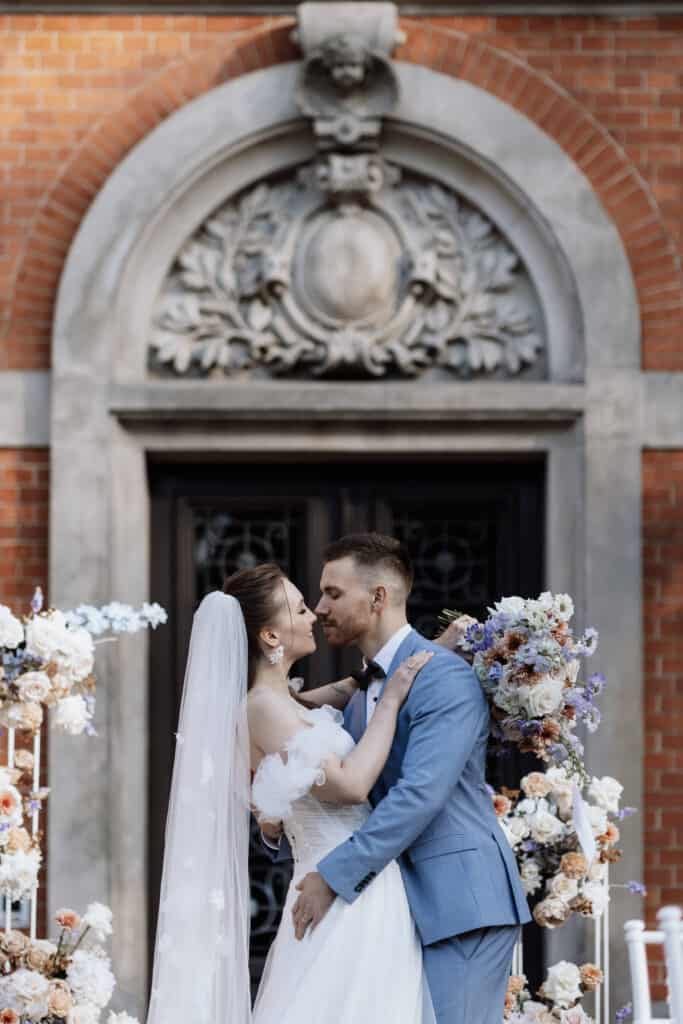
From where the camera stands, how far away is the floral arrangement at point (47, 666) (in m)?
5.61

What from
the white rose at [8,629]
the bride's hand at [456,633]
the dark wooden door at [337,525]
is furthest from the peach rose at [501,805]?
the dark wooden door at [337,525]

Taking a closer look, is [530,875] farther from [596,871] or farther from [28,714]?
[28,714]

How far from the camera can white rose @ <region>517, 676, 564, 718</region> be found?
4922mm

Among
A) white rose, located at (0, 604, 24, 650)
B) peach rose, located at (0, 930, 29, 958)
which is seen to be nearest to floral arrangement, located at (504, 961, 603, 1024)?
peach rose, located at (0, 930, 29, 958)

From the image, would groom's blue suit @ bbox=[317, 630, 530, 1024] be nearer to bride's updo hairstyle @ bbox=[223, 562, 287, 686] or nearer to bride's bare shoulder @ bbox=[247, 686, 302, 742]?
bride's bare shoulder @ bbox=[247, 686, 302, 742]

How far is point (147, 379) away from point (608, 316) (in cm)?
197

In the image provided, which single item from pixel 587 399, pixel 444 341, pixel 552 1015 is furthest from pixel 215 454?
pixel 552 1015

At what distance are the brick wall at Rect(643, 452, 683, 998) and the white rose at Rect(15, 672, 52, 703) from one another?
2957 mm

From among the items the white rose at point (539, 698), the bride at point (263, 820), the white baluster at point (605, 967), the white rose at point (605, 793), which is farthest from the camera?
the white baluster at point (605, 967)

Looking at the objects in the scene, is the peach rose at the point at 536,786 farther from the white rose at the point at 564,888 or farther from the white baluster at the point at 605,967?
the white baluster at the point at 605,967

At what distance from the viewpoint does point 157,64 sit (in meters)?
7.86

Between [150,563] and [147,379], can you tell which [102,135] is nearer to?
[147,379]

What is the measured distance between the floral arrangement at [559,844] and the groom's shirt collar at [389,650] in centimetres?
107

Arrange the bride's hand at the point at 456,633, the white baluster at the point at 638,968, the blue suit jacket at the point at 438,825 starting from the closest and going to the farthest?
the blue suit jacket at the point at 438,825 → the bride's hand at the point at 456,633 → the white baluster at the point at 638,968
